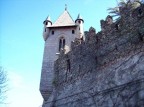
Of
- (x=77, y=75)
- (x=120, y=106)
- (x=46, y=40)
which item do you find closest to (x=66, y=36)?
(x=46, y=40)

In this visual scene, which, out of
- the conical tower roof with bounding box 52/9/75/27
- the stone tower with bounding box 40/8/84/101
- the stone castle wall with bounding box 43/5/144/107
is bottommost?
the stone castle wall with bounding box 43/5/144/107

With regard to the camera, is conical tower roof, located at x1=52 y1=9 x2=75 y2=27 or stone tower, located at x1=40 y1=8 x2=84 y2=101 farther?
conical tower roof, located at x1=52 y1=9 x2=75 y2=27

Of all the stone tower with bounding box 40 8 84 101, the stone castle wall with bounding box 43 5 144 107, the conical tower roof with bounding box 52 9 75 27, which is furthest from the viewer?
the conical tower roof with bounding box 52 9 75 27

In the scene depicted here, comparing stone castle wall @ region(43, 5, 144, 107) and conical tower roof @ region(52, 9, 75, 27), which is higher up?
conical tower roof @ region(52, 9, 75, 27)

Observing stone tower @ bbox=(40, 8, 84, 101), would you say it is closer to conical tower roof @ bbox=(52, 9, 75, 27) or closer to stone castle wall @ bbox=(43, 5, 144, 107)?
conical tower roof @ bbox=(52, 9, 75, 27)

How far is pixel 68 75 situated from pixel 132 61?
4.36m

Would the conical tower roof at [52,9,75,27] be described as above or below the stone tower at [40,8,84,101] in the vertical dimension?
above

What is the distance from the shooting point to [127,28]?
9648 millimetres

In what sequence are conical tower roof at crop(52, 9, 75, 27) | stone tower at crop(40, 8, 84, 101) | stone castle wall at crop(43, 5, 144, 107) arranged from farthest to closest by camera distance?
1. conical tower roof at crop(52, 9, 75, 27)
2. stone tower at crop(40, 8, 84, 101)
3. stone castle wall at crop(43, 5, 144, 107)

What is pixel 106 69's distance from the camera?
1020 centimetres

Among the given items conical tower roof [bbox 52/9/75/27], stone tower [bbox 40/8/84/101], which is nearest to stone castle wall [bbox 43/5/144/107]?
stone tower [bbox 40/8/84/101]

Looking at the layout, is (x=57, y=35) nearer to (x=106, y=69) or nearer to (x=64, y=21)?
(x=64, y=21)

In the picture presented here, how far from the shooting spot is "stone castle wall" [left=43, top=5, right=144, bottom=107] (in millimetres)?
8742

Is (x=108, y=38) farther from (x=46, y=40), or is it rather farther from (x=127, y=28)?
(x=46, y=40)
